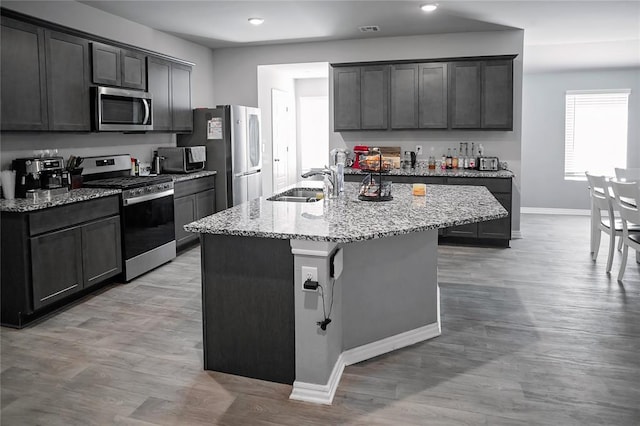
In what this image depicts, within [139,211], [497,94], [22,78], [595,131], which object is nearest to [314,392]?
[139,211]

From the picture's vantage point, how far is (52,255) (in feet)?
11.8

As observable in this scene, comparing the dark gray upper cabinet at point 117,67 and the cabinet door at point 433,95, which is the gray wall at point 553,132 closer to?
the cabinet door at point 433,95

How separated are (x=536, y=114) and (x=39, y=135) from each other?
23.5ft

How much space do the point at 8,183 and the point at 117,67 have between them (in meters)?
1.61

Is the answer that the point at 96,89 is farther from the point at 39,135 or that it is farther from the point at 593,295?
the point at 593,295

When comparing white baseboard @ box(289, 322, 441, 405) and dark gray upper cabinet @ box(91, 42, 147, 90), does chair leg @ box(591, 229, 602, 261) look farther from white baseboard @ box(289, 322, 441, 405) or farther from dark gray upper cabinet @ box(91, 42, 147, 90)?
dark gray upper cabinet @ box(91, 42, 147, 90)

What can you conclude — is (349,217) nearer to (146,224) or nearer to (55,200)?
(55,200)

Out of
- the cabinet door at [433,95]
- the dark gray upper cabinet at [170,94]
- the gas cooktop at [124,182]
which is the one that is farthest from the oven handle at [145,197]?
the cabinet door at [433,95]

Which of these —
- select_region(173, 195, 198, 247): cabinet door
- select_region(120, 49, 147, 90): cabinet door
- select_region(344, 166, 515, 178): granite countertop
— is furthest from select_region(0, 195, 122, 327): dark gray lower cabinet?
select_region(344, 166, 515, 178): granite countertop

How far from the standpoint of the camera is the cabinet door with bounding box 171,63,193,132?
5.70m

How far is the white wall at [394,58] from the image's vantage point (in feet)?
19.9

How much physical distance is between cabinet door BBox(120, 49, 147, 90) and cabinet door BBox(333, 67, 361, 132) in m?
2.42

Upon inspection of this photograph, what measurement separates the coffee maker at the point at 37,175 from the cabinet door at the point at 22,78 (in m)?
0.27

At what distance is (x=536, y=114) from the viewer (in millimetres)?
8094
